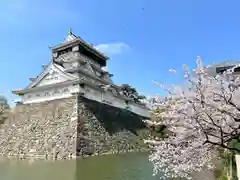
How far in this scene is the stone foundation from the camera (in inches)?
517

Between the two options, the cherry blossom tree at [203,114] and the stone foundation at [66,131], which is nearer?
the cherry blossom tree at [203,114]

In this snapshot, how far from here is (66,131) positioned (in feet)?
44.8

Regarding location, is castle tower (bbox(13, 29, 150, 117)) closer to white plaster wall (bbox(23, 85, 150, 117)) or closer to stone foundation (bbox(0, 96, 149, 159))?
white plaster wall (bbox(23, 85, 150, 117))

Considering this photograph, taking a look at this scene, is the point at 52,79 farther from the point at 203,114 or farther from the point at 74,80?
the point at 203,114

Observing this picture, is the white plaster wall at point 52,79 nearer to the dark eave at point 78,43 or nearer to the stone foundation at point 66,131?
the stone foundation at point 66,131

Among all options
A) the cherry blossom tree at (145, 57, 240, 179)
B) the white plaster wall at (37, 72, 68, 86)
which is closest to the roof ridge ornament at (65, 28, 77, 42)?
the white plaster wall at (37, 72, 68, 86)

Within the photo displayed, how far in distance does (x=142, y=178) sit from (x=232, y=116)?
194 inches

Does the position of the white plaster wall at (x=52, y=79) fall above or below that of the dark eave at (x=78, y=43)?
below

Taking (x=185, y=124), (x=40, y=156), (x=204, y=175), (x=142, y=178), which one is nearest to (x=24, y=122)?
(x=40, y=156)

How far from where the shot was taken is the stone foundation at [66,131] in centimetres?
1312

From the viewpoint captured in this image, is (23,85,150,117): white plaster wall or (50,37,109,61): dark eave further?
(50,37,109,61): dark eave

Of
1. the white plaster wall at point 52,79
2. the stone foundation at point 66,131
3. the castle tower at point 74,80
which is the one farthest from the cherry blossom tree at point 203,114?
the white plaster wall at point 52,79

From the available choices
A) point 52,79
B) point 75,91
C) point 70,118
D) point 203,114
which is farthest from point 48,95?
point 203,114

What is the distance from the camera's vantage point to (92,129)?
14508 millimetres
